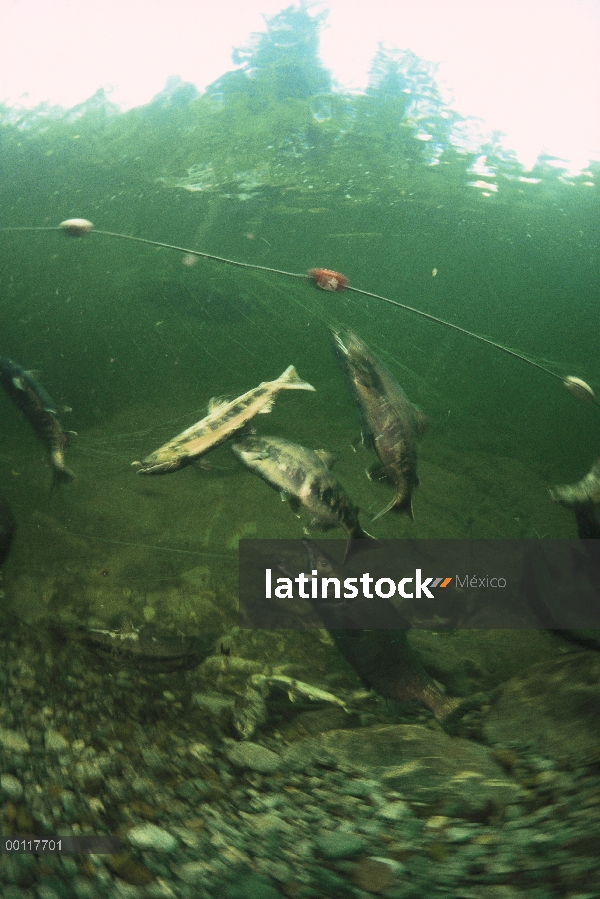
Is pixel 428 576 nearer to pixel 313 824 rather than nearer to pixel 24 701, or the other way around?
pixel 313 824

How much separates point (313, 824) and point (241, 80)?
4410 millimetres

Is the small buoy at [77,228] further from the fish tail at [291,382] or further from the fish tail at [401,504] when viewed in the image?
the fish tail at [401,504]

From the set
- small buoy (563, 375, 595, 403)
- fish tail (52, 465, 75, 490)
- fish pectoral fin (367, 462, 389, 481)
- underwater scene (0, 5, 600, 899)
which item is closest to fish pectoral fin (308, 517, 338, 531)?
underwater scene (0, 5, 600, 899)

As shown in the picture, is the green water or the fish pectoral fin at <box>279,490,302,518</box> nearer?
the fish pectoral fin at <box>279,490,302,518</box>

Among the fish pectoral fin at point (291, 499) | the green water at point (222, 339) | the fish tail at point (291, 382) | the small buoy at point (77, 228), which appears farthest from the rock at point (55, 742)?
the small buoy at point (77, 228)

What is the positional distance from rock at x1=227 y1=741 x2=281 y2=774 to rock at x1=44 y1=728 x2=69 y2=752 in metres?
0.37

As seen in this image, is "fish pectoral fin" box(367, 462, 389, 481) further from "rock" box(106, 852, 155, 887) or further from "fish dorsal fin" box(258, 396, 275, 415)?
"rock" box(106, 852, 155, 887)

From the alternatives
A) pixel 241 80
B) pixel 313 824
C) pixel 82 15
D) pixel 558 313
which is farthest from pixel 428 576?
pixel 558 313

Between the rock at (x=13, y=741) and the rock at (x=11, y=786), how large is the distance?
0.08m

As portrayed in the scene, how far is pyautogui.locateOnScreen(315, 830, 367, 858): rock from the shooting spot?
720 millimetres

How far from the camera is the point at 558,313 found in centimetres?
811

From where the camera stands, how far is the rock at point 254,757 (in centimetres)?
92

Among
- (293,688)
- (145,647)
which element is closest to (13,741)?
(145,647)

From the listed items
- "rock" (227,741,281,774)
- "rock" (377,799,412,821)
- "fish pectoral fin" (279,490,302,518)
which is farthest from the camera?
"fish pectoral fin" (279,490,302,518)
